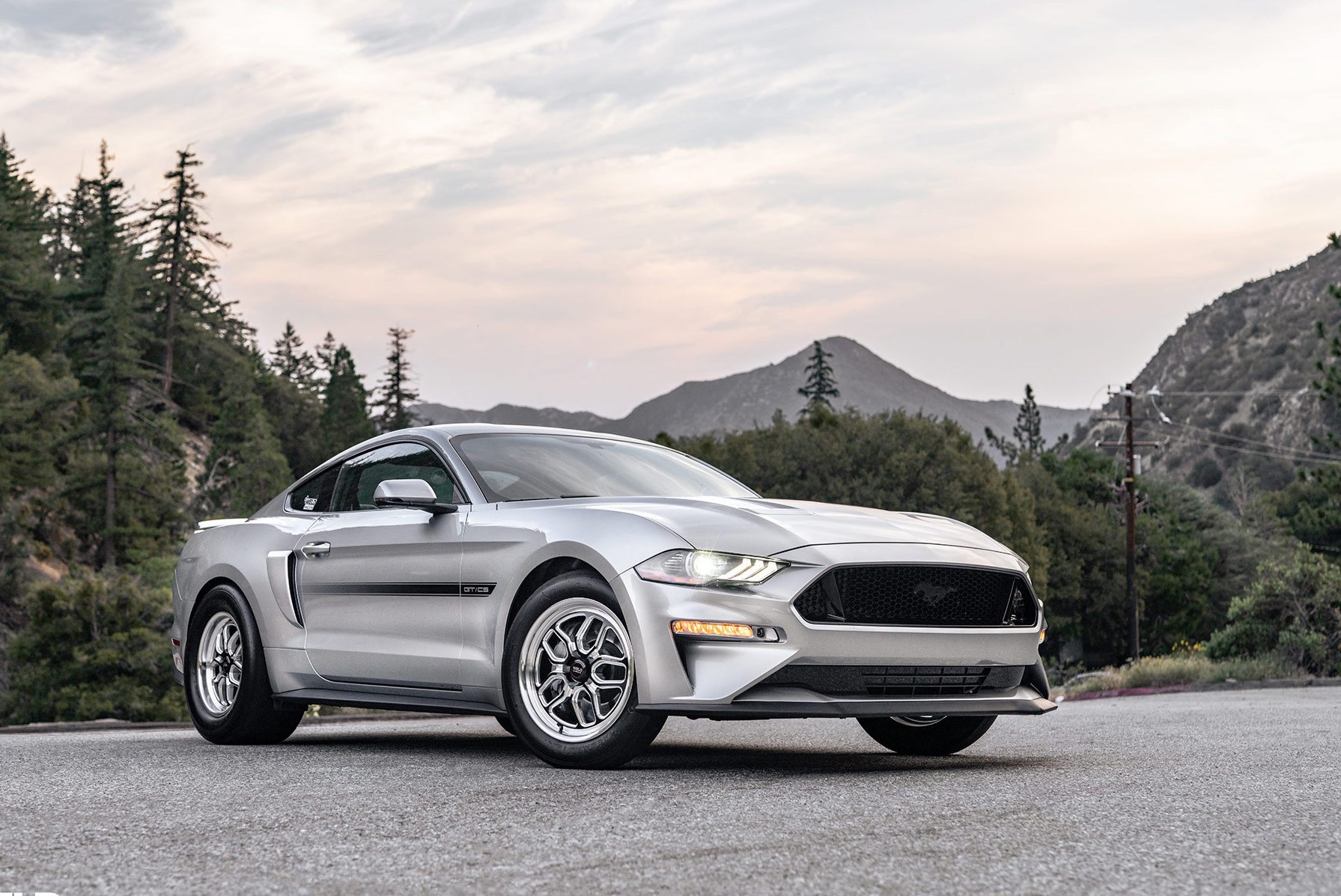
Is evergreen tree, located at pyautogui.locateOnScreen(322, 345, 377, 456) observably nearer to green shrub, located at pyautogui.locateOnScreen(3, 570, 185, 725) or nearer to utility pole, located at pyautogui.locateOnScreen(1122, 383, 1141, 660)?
green shrub, located at pyautogui.locateOnScreen(3, 570, 185, 725)

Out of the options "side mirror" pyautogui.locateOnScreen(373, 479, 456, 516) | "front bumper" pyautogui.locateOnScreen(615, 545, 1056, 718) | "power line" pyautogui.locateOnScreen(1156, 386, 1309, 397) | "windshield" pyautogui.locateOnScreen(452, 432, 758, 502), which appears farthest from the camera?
"power line" pyautogui.locateOnScreen(1156, 386, 1309, 397)

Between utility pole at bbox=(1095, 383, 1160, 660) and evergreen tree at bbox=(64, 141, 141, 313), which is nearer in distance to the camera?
utility pole at bbox=(1095, 383, 1160, 660)

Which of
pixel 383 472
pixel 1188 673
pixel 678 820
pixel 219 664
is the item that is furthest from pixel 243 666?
pixel 1188 673

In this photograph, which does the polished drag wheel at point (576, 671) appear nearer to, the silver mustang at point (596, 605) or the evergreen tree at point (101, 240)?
the silver mustang at point (596, 605)

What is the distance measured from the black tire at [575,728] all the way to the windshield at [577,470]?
722 millimetres

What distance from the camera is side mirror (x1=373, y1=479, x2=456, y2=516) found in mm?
6969

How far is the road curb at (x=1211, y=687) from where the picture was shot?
2091 centimetres

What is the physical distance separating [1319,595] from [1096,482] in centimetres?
6023

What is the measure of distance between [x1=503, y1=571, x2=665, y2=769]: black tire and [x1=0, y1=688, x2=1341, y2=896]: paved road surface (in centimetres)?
11

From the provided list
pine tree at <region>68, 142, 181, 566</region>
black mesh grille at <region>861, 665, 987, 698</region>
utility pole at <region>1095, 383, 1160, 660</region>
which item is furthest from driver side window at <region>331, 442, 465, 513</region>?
pine tree at <region>68, 142, 181, 566</region>

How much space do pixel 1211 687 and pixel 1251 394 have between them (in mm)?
111641

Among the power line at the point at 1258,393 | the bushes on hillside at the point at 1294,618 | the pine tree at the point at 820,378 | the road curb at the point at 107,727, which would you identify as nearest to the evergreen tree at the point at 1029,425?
the power line at the point at 1258,393

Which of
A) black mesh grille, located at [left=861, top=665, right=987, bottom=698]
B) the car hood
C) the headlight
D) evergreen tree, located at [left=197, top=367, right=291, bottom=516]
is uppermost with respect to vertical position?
evergreen tree, located at [left=197, top=367, right=291, bottom=516]

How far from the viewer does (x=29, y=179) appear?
95812 mm
